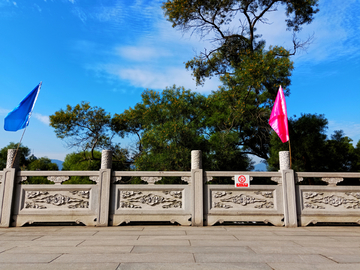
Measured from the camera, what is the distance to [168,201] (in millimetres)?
4930

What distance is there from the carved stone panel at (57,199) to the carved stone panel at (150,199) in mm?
704

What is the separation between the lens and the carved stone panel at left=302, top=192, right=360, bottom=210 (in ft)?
16.4

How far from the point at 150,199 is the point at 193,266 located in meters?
2.62

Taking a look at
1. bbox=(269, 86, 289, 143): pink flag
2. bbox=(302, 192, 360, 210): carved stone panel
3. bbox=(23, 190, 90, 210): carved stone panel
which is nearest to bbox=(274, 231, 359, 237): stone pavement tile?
bbox=(302, 192, 360, 210): carved stone panel

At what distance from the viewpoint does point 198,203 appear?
4.85m

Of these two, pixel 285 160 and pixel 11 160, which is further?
pixel 285 160

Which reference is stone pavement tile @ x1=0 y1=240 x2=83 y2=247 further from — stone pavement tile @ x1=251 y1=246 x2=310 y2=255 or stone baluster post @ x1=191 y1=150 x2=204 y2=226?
stone pavement tile @ x1=251 y1=246 x2=310 y2=255

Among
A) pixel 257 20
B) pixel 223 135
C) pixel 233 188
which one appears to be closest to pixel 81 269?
pixel 233 188

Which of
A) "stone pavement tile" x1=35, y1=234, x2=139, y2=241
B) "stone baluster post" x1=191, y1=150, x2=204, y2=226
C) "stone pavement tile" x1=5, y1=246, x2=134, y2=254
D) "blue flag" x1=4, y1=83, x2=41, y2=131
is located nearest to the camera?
"stone pavement tile" x1=5, y1=246, x2=134, y2=254

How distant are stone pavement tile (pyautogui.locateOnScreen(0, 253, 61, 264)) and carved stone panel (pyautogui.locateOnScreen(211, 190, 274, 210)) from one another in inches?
118

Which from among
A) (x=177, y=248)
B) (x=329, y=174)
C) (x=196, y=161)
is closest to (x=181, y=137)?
(x=196, y=161)

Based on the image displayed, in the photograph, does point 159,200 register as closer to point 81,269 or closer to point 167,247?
point 167,247

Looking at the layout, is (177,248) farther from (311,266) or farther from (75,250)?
(311,266)

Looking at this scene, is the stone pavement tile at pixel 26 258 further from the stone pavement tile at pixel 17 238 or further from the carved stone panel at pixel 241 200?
the carved stone panel at pixel 241 200
